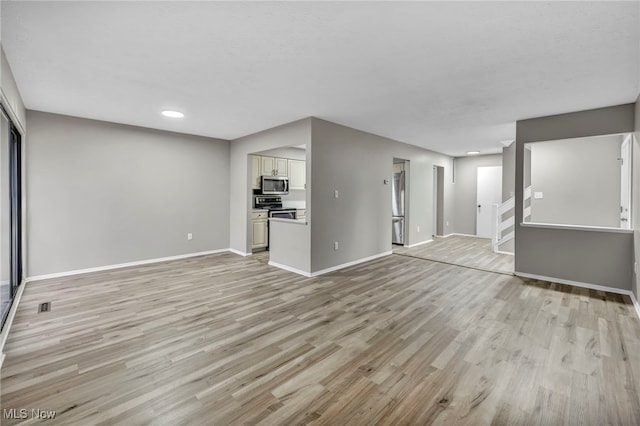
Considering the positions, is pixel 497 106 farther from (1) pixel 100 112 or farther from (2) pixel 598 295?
(1) pixel 100 112

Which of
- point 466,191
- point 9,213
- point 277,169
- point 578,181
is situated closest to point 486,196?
point 466,191

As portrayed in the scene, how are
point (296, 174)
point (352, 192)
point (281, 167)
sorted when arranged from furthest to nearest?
1. point (296, 174)
2. point (281, 167)
3. point (352, 192)

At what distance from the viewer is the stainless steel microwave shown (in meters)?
6.08

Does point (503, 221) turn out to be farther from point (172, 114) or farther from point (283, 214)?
point (172, 114)

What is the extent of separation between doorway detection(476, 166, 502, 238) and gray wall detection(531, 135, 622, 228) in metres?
2.27

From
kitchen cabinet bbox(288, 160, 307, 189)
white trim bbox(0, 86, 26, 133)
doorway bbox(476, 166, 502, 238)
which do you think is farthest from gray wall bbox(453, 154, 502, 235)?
white trim bbox(0, 86, 26, 133)

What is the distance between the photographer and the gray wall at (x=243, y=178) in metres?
5.03

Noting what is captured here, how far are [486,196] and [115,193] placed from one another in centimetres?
876

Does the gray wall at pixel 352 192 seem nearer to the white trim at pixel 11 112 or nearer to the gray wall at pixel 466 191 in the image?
the gray wall at pixel 466 191

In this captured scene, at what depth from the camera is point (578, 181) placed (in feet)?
16.5

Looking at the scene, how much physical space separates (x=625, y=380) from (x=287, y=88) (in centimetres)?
371

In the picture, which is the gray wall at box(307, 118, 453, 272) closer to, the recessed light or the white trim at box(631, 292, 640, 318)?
the recessed light

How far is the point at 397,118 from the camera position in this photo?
14.3 feet

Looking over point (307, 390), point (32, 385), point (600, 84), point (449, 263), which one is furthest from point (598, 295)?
point (32, 385)
